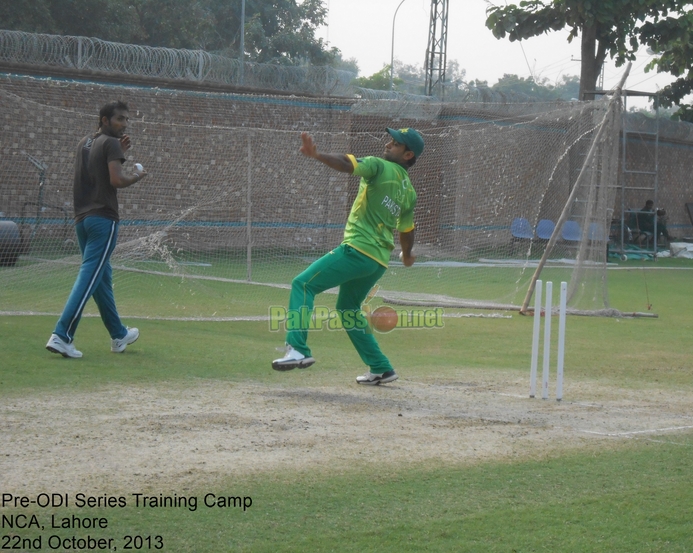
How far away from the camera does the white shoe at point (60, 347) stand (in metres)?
7.88

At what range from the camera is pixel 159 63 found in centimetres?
2212

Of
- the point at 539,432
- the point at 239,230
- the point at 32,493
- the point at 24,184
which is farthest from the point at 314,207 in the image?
the point at 32,493

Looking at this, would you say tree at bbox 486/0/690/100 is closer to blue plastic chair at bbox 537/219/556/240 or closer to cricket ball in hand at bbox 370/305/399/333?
blue plastic chair at bbox 537/219/556/240

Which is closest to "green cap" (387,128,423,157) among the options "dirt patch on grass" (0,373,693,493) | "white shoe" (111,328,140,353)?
"dirt patch on grass" (0,373,693,493)

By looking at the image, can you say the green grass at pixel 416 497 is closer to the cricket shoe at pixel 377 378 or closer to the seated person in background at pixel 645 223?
the cricket shoe at pixel 377 378

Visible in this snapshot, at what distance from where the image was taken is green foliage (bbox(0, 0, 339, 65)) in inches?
1293

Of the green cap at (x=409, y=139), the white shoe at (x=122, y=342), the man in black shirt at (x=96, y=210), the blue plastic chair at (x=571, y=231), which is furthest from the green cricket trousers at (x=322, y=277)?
the blue plastic chair at (x=571, y=231)

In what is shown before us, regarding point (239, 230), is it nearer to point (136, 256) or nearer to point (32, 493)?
point (136, 256)

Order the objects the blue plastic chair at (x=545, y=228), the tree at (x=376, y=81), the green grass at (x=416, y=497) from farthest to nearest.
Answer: the tree at (x=376, y=81) → the blue plastic chair at (x=545, y=228) → the green grass at (x=416, y=497)

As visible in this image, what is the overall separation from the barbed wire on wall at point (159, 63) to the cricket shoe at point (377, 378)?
16.1 m

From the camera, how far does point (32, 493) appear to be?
416cm

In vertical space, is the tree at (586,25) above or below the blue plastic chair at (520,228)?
above

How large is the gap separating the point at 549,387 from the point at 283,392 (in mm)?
2312

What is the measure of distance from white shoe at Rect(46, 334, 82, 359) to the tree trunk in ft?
72.2
